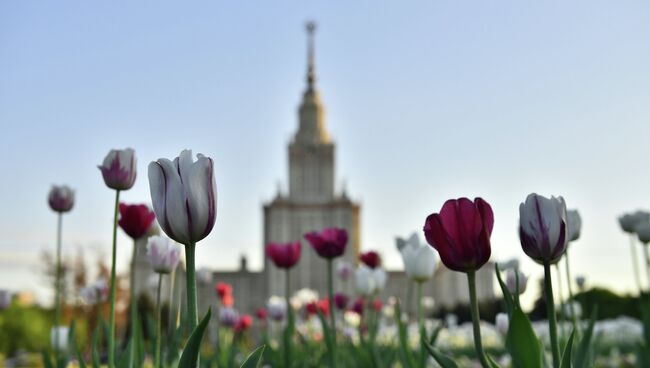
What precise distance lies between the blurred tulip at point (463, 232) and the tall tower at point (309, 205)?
36.1 meters

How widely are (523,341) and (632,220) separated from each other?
65.2 inches

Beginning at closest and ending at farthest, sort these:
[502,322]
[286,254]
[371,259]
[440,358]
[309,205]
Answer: [440,358] → [502,322] → [286,254] → [371,259] → [309,205]

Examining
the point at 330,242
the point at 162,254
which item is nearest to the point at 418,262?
the point at 330,242

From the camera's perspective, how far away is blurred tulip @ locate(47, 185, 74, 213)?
1920 millimetres

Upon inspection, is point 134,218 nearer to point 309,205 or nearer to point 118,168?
point 118,168

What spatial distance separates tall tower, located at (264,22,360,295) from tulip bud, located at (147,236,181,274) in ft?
116

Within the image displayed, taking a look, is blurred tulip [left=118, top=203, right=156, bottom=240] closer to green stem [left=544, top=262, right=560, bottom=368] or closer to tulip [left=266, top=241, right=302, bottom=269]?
tulip [left=266, top=241, right=302, bottom=269]

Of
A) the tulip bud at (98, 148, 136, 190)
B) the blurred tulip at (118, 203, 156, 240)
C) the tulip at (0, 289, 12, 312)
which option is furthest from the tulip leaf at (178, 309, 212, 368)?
the tulip at (0, 289, 12, 312)

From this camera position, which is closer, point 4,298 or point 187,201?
point 187,201

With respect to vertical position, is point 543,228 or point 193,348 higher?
point 543,228

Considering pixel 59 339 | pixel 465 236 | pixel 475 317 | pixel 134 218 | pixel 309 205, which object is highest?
pixel 309 205

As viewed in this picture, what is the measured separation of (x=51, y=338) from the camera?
202 centimetres

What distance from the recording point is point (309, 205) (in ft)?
132

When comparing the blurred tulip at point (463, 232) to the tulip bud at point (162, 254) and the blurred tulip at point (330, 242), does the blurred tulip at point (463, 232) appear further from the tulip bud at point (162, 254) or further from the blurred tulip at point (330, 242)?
the blurred tulip at point (330, 242)
